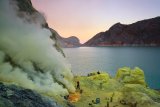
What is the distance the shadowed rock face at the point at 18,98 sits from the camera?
1235 centimetres

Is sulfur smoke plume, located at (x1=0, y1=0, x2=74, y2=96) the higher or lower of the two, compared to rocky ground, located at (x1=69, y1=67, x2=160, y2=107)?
higher

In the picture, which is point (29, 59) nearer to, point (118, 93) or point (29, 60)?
point (29, 60)

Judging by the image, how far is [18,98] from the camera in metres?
13.0

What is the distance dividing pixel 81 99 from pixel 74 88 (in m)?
4.51

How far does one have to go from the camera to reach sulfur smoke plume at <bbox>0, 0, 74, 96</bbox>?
33.9m

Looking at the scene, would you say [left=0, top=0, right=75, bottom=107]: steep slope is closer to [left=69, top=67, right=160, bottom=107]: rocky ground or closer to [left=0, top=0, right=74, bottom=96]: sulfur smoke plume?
[left=0, top=0, right=74, bottom=96]: sulfur smoke plume

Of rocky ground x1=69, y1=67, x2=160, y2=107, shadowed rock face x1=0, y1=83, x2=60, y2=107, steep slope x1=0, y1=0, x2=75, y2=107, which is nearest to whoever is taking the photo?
shadowed rock face x1=0, y1=83, x2=60, y2=107

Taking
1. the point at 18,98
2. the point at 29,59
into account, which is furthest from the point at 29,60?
the point at 18,98

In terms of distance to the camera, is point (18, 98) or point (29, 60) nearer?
point (18, 98)

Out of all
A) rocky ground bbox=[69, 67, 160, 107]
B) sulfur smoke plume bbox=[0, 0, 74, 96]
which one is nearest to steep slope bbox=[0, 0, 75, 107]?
sulfur smoke plume bbox=[0, 0, 74, 96]

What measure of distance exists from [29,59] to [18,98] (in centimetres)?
2739

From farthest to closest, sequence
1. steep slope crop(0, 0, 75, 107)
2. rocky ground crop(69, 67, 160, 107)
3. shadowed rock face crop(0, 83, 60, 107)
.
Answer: steep slope crop(0, 0, 75, 107), rocky ground crop(69, 67, 160, 107), shadowed rock face crop(0, 83, 60, 107)

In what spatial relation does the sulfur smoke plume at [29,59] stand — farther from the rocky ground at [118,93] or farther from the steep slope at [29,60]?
the rocky ground at [118,93]

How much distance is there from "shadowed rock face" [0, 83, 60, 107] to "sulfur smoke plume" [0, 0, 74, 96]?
1730 cm
